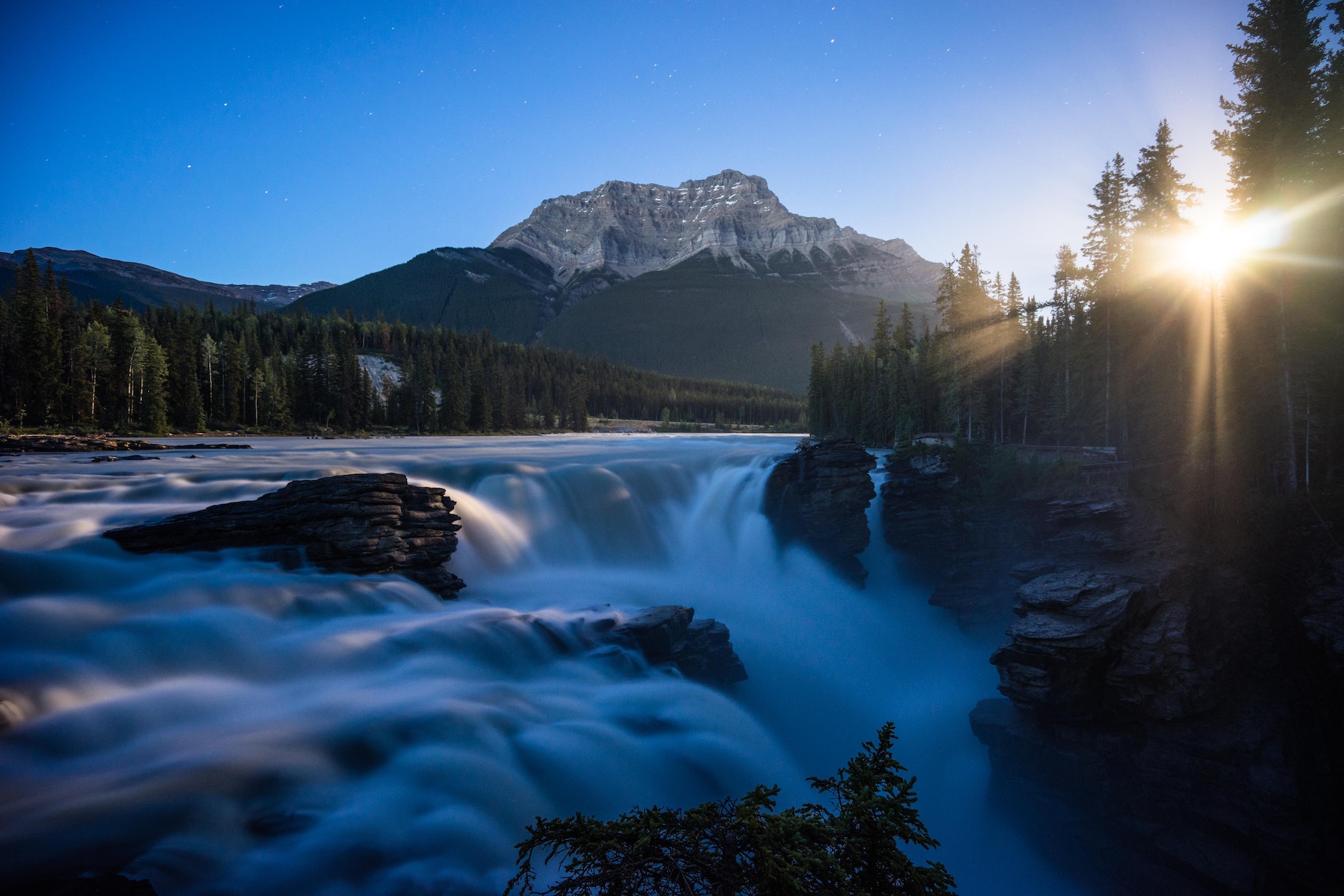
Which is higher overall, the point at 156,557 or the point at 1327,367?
the point at 1327,367

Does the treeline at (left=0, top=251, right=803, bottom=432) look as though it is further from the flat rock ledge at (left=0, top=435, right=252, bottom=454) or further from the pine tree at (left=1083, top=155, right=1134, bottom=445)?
the pine tree at (left=1083, top=155, right=1134, bottom=445)

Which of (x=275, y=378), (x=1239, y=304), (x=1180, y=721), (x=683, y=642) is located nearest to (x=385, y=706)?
(x=683, y=642)

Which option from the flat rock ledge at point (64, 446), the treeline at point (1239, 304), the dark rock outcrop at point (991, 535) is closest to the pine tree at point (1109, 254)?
the treeline at point (1239, 304)

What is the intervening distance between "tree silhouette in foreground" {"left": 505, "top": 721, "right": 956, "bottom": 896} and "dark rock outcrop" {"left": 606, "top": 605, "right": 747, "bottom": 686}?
9048mm

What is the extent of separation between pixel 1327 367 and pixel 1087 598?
1080 cm

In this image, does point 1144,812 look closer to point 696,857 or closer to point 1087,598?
point 1087,598

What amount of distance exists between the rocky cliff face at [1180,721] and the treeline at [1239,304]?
4.80 metres

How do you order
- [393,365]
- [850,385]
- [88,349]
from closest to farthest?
[88,349], [850,385], [393,365]

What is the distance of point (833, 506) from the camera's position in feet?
84.6

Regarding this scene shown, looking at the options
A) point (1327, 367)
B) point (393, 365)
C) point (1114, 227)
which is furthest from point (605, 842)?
point (393, 365)

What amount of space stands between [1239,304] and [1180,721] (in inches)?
570

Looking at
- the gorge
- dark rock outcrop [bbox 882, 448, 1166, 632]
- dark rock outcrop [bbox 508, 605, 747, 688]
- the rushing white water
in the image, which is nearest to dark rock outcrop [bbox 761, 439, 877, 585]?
dark rock outcrop [bbox 882, 448, 1166, 632]

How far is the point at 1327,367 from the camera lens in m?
15.9

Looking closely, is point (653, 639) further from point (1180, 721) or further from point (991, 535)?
point (991, 535)
